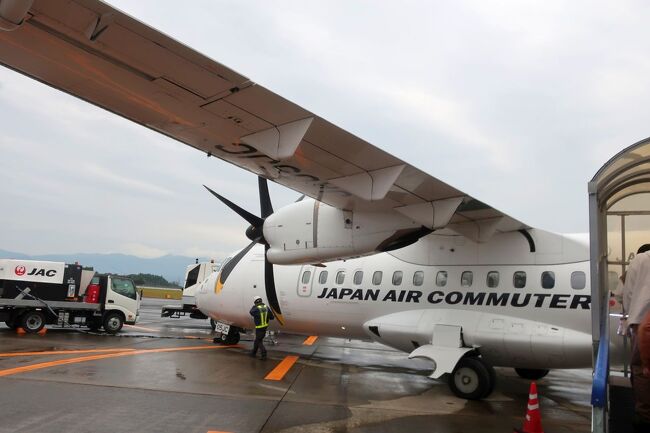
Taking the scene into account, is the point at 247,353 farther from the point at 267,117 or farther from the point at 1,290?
the point at 267,117

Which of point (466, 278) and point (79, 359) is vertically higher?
point (466, 278)

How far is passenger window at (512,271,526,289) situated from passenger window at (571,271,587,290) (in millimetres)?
824

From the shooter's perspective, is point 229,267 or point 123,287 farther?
point 123,287

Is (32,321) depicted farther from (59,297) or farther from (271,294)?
(271,294)

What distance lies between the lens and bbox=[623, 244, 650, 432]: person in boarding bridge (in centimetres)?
359

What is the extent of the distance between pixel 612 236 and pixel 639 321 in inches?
109

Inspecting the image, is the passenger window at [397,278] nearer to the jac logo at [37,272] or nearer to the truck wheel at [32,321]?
the jac logo at [37,272]

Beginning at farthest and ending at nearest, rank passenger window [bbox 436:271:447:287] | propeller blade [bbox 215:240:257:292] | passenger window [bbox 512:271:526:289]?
propeller blade [bbox 215:240:257:292] < passenger window [bbox 436:271:447:287] < passenger window [bbox 512:271:526:289]

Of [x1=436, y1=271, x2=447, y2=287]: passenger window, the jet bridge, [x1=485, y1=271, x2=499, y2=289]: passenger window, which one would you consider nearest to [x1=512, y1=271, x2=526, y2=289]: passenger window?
[x1=485, y1=271, x2=499, y2=289]: passenger window

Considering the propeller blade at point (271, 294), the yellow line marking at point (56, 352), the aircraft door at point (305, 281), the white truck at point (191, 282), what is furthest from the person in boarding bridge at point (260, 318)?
the white truck at point (191, 282)

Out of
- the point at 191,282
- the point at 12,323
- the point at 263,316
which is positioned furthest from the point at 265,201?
the point at 191,282

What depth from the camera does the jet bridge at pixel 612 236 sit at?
3.87 metres

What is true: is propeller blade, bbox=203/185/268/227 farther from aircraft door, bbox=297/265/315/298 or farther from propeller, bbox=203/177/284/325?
aircraft door, bbox=297/265/315/298

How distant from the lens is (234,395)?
7801mm
